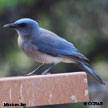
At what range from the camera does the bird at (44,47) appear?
5141mm

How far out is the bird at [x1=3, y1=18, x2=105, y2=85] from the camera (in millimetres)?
5141

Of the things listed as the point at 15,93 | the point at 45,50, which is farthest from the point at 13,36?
the point at 15,93

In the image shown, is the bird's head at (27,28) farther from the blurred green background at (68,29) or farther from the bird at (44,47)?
the blurred green background at (68,29)

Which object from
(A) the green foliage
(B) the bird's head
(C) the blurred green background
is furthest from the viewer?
(C) the blurred green background

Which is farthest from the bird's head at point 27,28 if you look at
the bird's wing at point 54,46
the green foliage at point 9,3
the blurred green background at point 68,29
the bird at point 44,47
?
Result: the blurred green background at point 68,29

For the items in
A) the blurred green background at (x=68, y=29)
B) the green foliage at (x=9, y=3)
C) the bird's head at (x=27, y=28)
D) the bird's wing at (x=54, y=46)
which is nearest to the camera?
Answer: the bird's head at (x=27, y=28)

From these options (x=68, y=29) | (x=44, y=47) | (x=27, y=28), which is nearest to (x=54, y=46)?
(x=44, y=47)

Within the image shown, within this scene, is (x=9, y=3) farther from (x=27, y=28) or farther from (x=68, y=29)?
(x=27, y=28)

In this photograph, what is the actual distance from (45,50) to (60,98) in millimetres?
2182

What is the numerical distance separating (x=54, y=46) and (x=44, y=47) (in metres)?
0.18

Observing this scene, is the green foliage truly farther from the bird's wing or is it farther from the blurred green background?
the bird's wing

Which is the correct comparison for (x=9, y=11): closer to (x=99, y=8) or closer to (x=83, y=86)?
(x=99, y=8)

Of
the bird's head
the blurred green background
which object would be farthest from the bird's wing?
the blurred green background

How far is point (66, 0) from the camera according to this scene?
8594 mm
